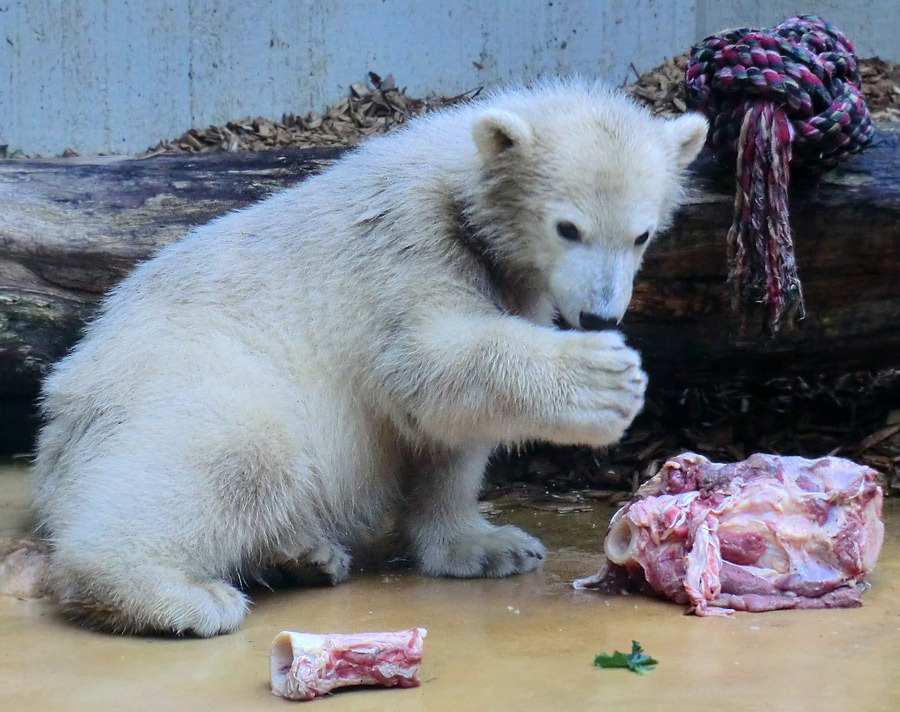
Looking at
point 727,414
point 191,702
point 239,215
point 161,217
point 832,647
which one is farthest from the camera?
point 727,414

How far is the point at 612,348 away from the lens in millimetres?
3752

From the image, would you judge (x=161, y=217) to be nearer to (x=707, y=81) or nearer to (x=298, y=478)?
(x=298, y=478)

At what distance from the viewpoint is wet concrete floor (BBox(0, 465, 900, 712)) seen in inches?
111

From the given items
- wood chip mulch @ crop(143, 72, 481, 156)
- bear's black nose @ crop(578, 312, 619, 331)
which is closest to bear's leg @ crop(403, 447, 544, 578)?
bear's black nose @ crop(578, 312, 619, 331)

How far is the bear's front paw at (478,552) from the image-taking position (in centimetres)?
435

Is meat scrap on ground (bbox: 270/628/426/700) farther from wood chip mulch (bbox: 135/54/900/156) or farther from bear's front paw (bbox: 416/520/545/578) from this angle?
wood chip mulch (bbox: 135/54/900/156)

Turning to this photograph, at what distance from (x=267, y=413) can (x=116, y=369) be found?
2.08ft

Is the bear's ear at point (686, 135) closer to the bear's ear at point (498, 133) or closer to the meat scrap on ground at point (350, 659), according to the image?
the bear's ear at point (498, 133)

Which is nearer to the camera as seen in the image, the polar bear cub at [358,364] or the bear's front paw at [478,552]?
the polar bear cub at [358,364]

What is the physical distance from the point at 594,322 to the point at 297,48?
5067 mm

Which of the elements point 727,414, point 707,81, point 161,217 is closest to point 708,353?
point 727,414

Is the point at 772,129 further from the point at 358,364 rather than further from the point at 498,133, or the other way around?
the point at 358,364

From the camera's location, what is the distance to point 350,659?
9.77 ft

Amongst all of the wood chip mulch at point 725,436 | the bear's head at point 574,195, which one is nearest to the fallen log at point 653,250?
the wood chip mulch at point 725,436
